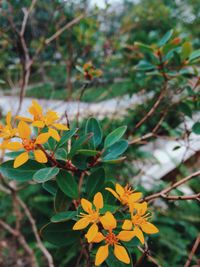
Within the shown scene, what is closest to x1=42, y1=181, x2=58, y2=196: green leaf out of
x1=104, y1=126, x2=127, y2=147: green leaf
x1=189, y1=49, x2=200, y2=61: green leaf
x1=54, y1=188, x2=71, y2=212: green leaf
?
x1=54, y1=188, x2=71, y2=212: green leaf

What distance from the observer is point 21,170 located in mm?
625

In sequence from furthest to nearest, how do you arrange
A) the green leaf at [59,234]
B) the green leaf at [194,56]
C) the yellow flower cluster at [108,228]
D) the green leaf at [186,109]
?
the green leaf at [186,109] → the green leaf at [194,56] → the green leaf at [59,234] → the yellow flower cluster at [108,228]

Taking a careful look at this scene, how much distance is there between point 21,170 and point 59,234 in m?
0.15

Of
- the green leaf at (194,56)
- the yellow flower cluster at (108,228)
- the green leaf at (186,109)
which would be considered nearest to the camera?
the yellow flower cluster at (108,228)

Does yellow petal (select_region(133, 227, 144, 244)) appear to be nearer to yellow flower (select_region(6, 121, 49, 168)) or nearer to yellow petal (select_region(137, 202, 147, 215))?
yellow petal (select_region(137, 202, 147, 215))

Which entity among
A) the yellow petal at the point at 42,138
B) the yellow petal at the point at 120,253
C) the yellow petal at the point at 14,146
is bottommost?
the yellow petal at the point at 120,253

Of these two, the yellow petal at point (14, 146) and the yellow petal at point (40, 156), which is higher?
the yellow petal at point (14, 146)

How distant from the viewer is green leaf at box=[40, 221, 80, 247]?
0.61 m

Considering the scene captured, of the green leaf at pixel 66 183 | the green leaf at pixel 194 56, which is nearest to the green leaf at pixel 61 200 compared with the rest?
the green leaf at pixel 66 183

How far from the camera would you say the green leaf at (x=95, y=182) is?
64 centimetres

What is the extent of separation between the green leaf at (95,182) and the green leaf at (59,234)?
0.25ft

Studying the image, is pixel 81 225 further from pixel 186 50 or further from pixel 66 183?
pixel 186 50

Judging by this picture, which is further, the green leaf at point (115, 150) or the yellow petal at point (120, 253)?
the green leaf at point (115, 150)

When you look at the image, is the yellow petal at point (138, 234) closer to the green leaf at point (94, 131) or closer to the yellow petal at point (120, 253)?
the yellow petal at point (120, 253)
